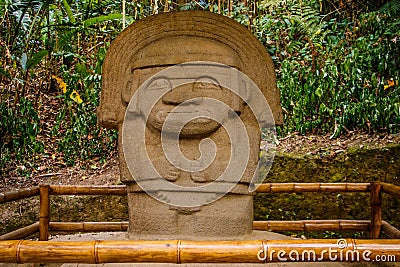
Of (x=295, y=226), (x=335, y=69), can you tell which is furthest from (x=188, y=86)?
(x=335, y=69)

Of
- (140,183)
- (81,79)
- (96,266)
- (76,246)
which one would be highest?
(81,79)

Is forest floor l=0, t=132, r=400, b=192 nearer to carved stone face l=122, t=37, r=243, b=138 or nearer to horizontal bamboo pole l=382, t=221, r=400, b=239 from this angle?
horizontal bamboo pole l=382, t=221, r=400, b=239

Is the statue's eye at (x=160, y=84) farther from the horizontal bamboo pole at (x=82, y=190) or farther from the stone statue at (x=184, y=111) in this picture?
the horizontal bamboo pole at (x=82, y=190)

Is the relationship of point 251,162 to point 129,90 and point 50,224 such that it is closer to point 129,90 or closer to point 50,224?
point 129,90

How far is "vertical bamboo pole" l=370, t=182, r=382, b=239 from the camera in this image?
9.46 ft

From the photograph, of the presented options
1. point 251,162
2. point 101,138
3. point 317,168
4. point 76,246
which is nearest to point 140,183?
point 251,162

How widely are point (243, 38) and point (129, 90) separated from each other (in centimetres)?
79

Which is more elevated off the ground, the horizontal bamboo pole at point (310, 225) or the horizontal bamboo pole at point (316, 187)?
the horizontal bamboo pole at point (316, 187)

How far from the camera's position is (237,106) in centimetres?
233

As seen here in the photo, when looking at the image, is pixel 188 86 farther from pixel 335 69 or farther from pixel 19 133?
pixel 19 133

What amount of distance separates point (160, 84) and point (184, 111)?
0.23 meters

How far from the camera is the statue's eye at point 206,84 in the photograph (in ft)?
7.50

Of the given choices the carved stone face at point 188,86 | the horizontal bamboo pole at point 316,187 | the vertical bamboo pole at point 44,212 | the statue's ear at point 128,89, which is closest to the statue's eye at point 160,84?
the carved stone face at point 188,86

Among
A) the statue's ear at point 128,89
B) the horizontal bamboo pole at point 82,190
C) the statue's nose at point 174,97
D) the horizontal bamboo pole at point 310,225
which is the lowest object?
the horizontal bamboo pole at point 310,225
